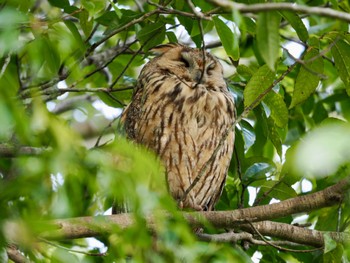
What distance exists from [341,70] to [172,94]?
915 mm

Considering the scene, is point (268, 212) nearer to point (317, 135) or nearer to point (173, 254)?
point (173, 254)

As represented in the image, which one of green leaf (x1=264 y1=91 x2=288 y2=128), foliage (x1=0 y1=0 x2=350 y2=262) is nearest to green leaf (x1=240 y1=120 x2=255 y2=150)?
foliage (x1=0 y1=0 x2=350 y2=262)

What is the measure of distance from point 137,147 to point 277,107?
1.93ft

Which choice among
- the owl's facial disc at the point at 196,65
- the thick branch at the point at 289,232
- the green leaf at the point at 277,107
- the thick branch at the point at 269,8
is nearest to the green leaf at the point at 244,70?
the green leaf at the point at 277,107

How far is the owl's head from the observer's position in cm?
369

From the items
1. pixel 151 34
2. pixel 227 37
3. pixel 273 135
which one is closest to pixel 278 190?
pixel 273 135

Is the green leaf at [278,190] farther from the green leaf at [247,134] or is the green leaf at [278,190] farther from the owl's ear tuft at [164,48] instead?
the owl's ear tuft at [164,48]

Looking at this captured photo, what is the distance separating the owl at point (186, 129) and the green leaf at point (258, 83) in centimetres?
47

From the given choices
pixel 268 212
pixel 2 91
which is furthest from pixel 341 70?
pixel 2 91

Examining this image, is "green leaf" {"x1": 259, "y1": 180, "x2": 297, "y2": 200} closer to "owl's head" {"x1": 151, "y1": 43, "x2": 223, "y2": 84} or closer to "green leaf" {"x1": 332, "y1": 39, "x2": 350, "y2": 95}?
"green leaf" {"x1": 332, "y1": 39, "x2": 350, "y2": 95}

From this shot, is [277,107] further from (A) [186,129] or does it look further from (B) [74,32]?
(B) [74,32]

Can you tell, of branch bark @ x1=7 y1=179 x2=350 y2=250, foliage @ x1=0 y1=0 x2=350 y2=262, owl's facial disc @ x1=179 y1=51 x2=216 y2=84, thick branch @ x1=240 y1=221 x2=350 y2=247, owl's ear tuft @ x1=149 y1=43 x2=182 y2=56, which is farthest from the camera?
owl's ear tuft @ x1=149 y1=43 x2=182 y2=56

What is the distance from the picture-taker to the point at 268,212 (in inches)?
100.0

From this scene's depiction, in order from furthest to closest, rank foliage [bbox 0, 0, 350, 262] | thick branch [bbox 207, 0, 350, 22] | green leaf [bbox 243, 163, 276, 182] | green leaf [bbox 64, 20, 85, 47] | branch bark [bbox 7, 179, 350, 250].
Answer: green leaf [bbox 243, 163, 276, 182] → green leaf [bbox 64, 20, 85, 47] → branch bark [bbox 7, 179, 350, 250] → thick branch [bbox 207, 0, 350, 22] → foliage [bbox 0, 0, 350, 262]
